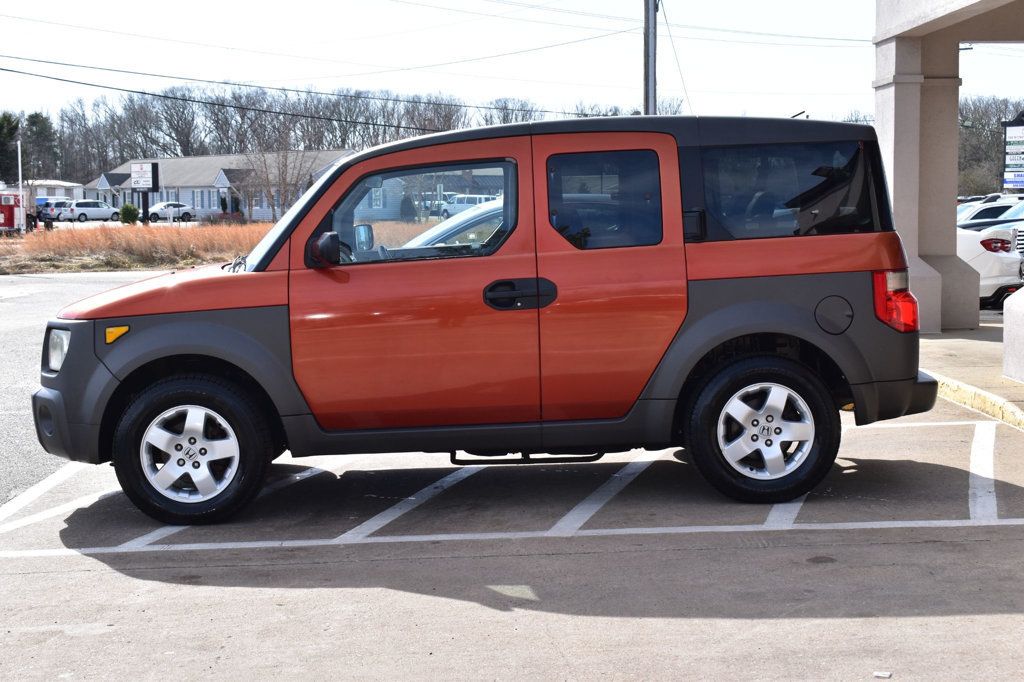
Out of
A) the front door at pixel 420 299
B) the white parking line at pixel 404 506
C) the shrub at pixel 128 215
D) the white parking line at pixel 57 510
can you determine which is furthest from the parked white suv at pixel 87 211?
the front door at pixel 420 299

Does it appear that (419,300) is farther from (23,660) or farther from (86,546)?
(23,660)

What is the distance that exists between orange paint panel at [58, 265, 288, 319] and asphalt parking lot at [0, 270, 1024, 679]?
3.92 feet

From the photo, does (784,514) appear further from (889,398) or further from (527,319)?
(527,319)

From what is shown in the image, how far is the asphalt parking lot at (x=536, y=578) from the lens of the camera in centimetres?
423

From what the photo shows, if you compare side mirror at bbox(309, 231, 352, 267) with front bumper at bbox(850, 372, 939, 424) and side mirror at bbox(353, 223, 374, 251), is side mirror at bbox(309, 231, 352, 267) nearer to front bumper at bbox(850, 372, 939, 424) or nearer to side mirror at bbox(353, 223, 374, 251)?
side mirror at bbox(353, 223, 374, 251)

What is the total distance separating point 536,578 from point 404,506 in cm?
165

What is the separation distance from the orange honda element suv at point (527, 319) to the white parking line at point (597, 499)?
0.36m

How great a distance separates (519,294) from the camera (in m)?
6.05

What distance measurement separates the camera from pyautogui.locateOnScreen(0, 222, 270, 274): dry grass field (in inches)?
1433

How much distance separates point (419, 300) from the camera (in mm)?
6020

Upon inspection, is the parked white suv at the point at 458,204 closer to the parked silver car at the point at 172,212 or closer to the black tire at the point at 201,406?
the black tire at the point at 201,406

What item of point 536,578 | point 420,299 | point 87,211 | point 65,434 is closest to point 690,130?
point 420,299

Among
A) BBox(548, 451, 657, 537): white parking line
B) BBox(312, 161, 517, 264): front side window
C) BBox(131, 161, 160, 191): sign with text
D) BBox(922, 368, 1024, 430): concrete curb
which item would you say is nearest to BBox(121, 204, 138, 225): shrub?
BBox(131, 161, 160, 191): sign with text

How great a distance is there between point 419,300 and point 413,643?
2.11 meters
